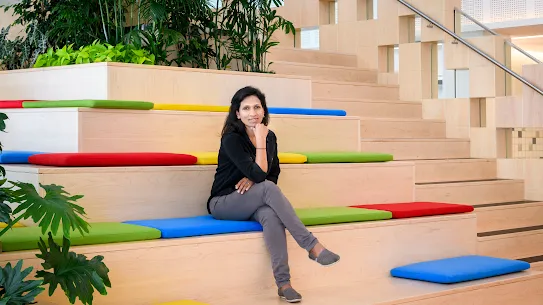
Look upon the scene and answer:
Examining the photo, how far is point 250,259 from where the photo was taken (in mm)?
3803

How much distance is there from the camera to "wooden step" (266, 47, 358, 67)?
6.78m

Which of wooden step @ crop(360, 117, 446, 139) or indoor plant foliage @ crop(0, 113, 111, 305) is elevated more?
wooden step @ crop(360, 117, 446, 139)

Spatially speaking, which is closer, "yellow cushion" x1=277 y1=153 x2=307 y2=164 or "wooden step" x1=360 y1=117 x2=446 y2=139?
"yellow cushion" x1=277 y1=153 x2=307 y2=164

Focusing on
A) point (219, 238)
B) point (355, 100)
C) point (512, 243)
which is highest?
point (355, 100)

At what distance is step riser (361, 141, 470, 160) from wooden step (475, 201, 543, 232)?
642 mm

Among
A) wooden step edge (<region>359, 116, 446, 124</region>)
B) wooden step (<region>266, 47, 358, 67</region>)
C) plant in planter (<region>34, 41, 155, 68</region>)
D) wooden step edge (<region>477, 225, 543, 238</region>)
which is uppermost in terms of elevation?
wooden step (<region>266, 47, 358, 67</region>)

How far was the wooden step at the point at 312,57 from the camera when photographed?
6777 mm

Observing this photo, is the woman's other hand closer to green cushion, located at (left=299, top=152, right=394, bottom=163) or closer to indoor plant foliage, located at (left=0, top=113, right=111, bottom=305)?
green cushion, located at (left=299, top=152, right=394, bottom=163)

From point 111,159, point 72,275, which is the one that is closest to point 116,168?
point 111,159

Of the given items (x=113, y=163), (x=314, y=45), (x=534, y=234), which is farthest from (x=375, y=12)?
(x=113, y=163)

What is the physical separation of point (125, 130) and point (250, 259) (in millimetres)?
1009

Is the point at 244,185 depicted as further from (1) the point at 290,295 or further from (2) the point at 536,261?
(2) the point at 536,261

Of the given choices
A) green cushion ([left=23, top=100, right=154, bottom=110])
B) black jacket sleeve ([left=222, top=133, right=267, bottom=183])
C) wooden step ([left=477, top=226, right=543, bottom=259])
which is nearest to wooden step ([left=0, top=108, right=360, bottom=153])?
green cushion ([left=23, top=100, right=154, bottom=110])

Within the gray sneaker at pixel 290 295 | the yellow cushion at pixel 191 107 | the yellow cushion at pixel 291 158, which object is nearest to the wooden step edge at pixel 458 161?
the yellow cushion at pixel 291 158
